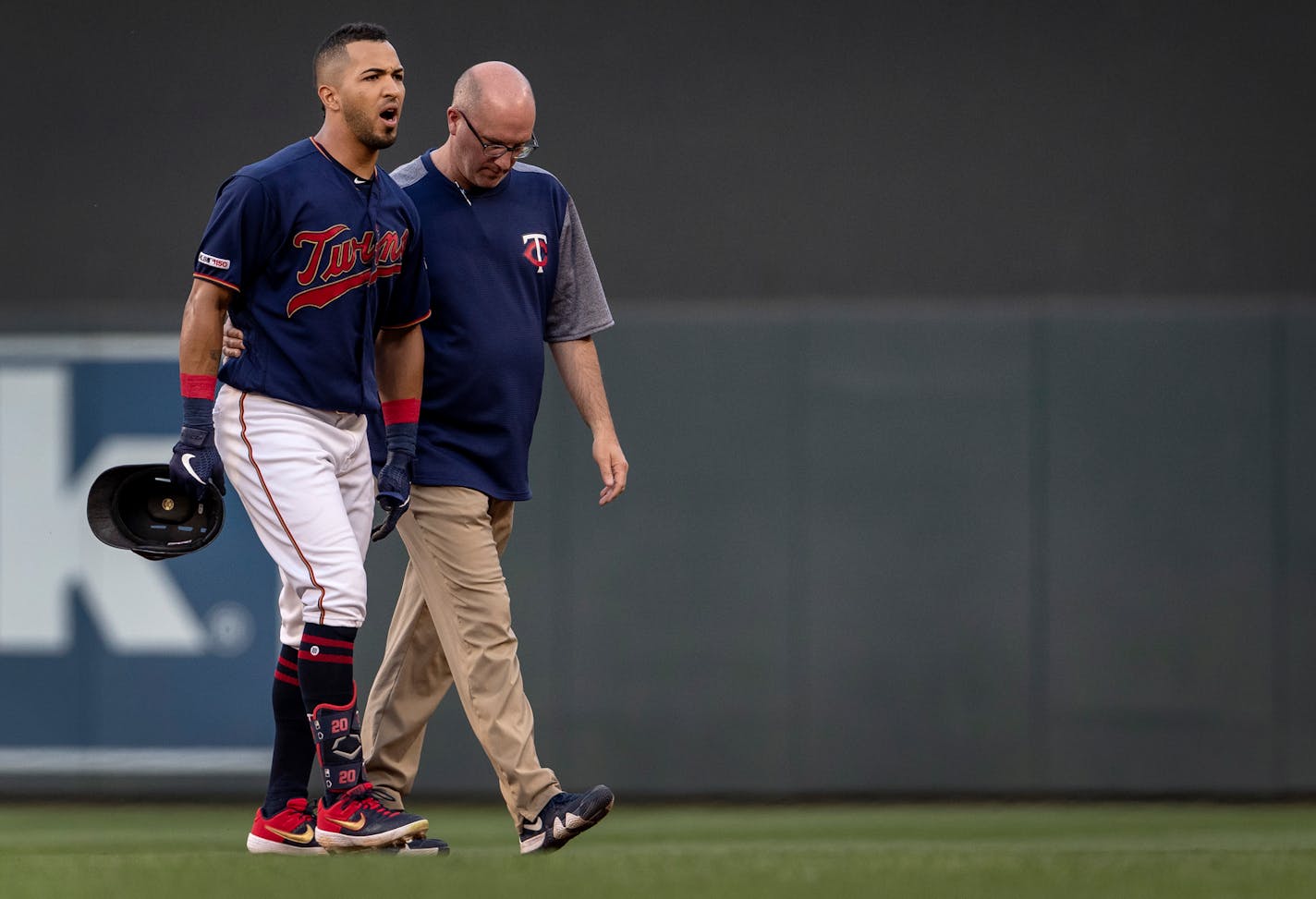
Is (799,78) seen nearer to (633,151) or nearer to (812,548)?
(633,151)

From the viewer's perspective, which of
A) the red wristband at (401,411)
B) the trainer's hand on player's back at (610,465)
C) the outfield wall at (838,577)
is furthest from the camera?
the outfield wall at (838,577)

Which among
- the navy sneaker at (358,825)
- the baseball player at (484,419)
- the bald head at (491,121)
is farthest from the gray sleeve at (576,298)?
the navy sneaker at (358,825)

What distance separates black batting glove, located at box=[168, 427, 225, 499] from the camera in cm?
341

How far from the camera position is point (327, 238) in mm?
3504

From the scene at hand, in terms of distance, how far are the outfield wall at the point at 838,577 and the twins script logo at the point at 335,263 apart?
8.04ft

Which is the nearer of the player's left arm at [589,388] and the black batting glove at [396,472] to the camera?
the black batting glove at [396,472]

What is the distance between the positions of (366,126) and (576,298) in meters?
0.75

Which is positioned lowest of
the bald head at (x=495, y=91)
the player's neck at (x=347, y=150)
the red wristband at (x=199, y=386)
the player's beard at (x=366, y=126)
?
the red wristband at (x=199, y=386)

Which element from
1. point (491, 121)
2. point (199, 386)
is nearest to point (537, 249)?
point (491, 121)

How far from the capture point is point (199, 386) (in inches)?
136

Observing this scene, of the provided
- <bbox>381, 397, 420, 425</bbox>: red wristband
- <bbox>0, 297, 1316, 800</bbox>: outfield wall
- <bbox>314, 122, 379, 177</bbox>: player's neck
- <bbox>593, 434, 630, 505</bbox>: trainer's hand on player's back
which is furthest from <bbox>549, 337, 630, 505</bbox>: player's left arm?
<bbox>0, 297, 1316, 800</bbox>: outfield wall

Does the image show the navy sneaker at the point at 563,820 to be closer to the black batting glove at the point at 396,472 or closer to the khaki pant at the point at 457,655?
the khaki pant at the point at 457,655

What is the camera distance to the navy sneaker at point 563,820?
11.8 feet

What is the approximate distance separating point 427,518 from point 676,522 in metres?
2.21
